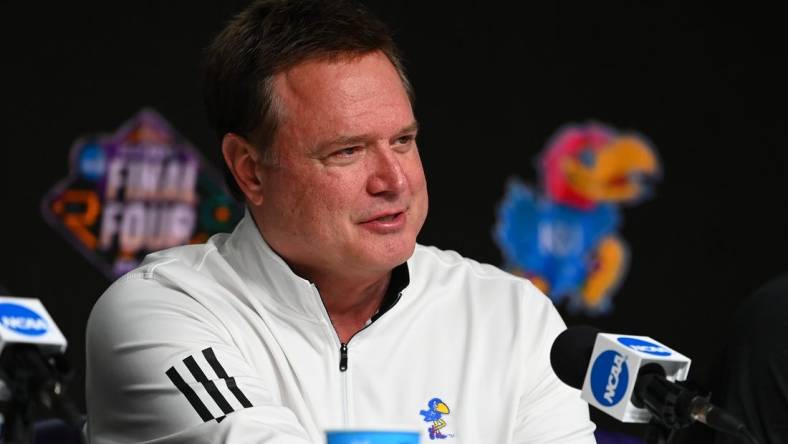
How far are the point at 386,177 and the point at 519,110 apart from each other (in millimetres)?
2078

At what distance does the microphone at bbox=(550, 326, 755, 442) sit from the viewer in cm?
116

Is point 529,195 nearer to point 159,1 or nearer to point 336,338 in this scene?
point 159,1

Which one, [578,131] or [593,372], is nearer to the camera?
[593,372]

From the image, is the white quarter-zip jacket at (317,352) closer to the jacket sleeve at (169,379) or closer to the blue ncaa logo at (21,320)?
the jacket sleeve at (169,379)

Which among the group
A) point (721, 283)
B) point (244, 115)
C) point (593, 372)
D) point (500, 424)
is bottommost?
point (721, 283)

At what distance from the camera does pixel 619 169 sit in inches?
155

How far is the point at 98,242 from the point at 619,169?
66.0 inches

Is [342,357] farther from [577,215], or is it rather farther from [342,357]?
[577,215]

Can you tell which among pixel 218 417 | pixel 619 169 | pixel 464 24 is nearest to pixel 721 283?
pixel 619 169

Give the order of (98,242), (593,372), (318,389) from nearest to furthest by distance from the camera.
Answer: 1. (593,372)
2. (318,389)
3. (98,242)

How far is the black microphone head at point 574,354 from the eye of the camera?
136 centimetres

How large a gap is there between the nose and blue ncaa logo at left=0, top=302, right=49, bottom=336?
0.69 m

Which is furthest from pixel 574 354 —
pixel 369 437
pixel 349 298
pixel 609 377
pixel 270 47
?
A: pixel 270 47

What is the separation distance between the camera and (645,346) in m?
1.25
